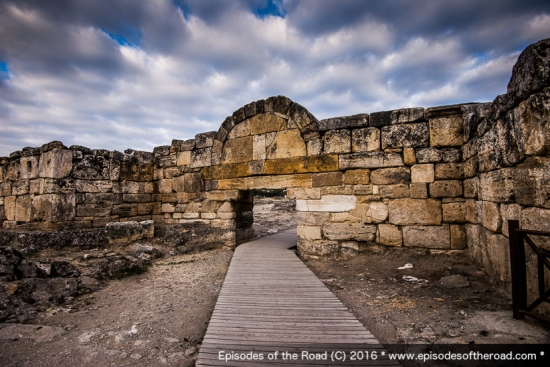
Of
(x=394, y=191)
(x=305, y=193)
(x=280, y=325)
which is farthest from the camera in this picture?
(x=305, y=193)

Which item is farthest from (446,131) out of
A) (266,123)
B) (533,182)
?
(266,123)

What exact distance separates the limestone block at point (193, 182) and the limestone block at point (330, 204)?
271 cm

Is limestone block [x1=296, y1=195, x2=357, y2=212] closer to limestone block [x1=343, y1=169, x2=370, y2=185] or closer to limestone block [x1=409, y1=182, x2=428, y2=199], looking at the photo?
limestone block [x1=343, y1=169, x2=370, y2=185]

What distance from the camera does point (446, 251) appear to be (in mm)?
4633

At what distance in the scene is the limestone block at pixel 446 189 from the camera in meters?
4.61

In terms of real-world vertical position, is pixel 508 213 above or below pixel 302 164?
below

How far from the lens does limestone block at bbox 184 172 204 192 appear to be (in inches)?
273

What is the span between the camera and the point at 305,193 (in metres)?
5.61

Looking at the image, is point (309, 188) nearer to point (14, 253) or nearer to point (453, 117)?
point (453, 117)

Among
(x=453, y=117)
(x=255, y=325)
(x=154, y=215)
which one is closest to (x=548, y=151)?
(x=453, y=117)

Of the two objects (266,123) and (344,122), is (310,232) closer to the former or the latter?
(344,122)

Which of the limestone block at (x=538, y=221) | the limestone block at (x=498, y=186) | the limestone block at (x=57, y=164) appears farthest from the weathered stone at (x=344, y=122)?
the limestone block at (x=57, y=164)

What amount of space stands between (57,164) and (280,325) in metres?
6.42

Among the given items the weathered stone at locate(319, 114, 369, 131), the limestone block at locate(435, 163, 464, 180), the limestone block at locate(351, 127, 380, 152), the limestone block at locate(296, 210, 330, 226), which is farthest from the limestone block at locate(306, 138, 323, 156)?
the limestone block at locate(435, 163, 464, 180)
